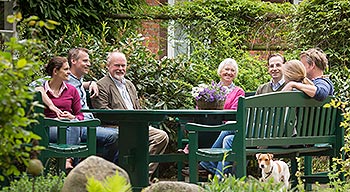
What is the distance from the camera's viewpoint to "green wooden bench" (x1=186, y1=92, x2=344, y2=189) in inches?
233

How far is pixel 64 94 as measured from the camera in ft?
23.2

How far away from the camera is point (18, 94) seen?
3564 millimetres

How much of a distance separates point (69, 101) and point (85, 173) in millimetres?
2888

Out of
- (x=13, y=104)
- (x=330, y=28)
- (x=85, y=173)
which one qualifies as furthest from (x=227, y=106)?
(x=13, y=104)

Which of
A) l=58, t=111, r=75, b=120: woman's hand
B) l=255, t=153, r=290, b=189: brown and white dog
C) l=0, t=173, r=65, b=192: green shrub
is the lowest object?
l=255, t=153, r=290, b=189: brown and white dog

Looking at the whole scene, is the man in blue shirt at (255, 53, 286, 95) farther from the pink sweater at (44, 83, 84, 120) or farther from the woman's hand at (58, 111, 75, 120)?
the woman's hand at (58, 111, 75, 120)

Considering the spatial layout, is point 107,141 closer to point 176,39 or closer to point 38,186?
point 38,186

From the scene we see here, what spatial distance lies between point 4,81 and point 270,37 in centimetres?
854

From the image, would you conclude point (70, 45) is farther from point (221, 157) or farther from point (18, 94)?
point (18, 94)

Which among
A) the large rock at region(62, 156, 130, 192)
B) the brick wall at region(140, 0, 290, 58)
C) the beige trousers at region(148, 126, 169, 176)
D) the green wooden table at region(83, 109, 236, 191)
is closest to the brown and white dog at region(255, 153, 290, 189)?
the beige trousers at region(148, 126, 169, 176)

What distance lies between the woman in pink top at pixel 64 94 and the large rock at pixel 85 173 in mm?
2553

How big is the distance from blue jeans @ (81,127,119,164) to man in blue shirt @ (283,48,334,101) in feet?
5.59

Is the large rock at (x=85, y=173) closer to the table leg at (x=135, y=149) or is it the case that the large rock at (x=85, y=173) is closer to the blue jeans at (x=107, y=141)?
the table leg at (x=135, y=149)

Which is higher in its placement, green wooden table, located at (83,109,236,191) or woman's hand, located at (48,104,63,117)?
woman's hand, located at (48,104,63,117)
